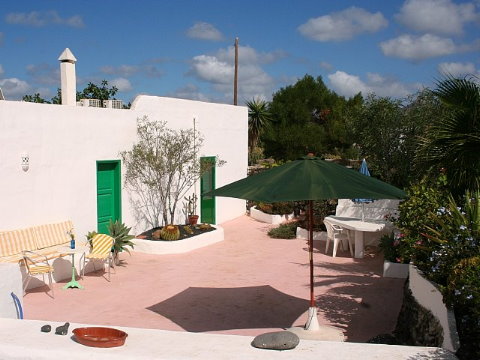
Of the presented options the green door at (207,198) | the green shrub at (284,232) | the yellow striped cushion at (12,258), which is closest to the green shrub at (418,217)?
the yellow striped cushion at (12,258)

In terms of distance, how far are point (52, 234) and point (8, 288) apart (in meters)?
4.76

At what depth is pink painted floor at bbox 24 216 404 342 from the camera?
25.2 feet

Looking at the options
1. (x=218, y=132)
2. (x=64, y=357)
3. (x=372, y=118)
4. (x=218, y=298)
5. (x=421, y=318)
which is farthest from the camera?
(x=218, y=132)

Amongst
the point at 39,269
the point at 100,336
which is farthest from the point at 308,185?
the point at 39,269

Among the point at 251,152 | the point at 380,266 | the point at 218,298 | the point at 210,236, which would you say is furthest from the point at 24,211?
the point at 251,152

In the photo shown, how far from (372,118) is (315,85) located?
774 inches

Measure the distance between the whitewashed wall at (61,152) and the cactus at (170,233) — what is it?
893 millimetres

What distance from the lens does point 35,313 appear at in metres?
7.95

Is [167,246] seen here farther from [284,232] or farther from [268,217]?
[268,217]

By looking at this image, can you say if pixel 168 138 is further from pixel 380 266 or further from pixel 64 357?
pixel 64 357

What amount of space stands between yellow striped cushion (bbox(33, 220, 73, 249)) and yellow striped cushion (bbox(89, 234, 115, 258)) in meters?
0.78

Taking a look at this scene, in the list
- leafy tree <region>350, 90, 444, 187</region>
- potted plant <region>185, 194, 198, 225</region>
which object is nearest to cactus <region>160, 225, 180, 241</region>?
potted plant <region>185, 194, 198, 225</region>

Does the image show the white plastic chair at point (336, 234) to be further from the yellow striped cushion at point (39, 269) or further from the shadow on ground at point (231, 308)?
the yellow striped cushion at point (39, 269)

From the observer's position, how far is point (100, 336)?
4512mm
